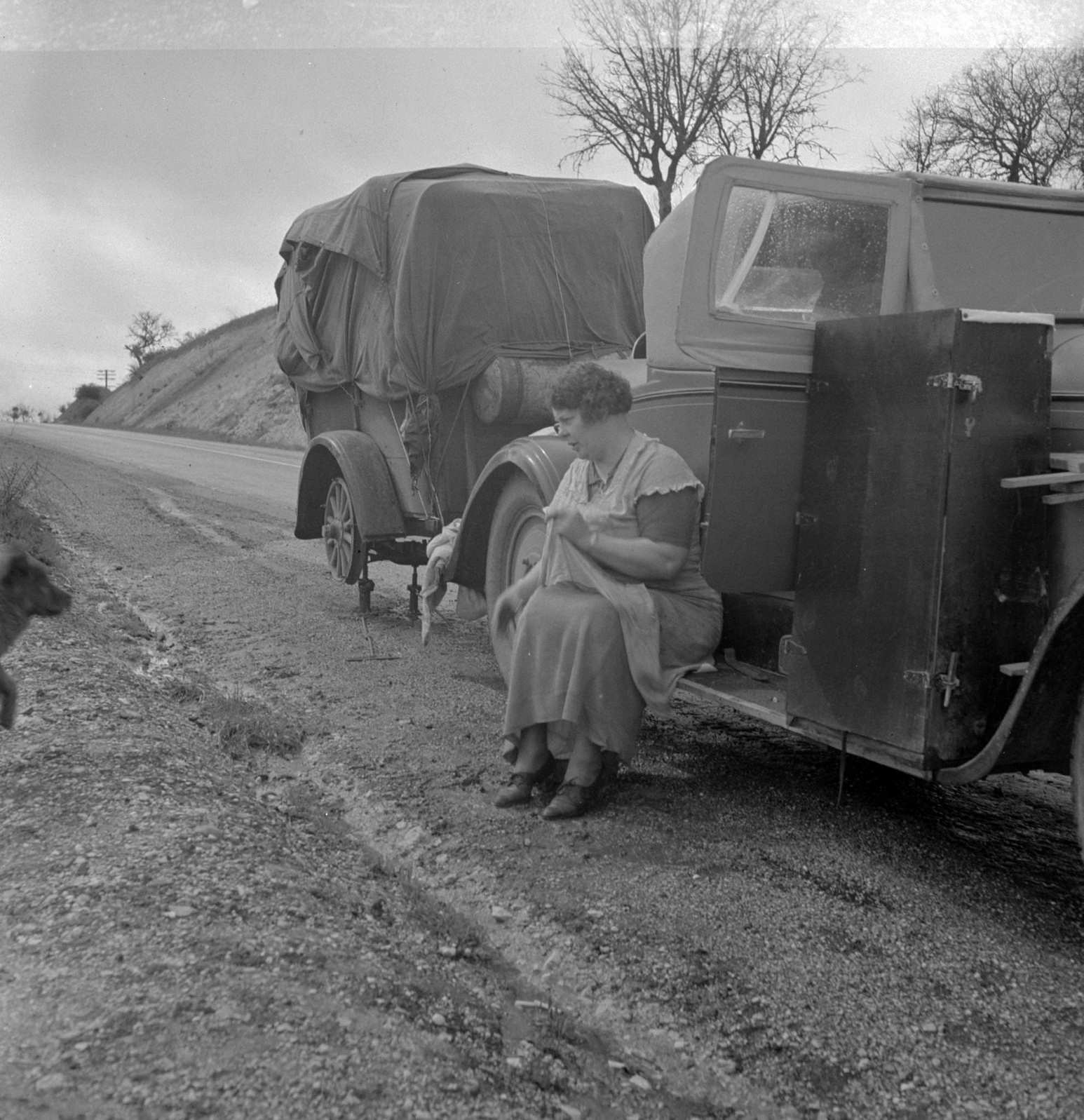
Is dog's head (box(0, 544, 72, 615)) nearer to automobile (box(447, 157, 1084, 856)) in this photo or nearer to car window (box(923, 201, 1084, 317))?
automobile (box(447, 157, 1084, 856))

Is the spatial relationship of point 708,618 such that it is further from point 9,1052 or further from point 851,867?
point 9,1052

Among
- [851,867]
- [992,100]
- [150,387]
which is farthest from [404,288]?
[150,387]

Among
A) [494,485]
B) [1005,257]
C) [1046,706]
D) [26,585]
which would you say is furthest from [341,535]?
[1046,706]

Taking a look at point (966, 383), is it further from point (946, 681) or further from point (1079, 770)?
point (1079, 770)

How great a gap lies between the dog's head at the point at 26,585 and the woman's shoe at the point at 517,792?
2.18 meters

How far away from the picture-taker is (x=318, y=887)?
3.62 m

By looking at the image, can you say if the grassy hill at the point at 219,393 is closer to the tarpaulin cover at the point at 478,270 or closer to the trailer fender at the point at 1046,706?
the tarpaulin cover at the point at 478,270

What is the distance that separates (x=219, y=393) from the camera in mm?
56375

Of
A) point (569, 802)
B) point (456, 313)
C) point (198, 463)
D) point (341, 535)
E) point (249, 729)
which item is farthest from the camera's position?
point (198, 463)

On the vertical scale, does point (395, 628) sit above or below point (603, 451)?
below

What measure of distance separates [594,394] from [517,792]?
4.91ft

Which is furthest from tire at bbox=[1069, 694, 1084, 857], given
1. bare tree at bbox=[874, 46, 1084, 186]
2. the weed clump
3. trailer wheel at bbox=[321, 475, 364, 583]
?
bare tree at bbox=[874, 46, 1084, 186]

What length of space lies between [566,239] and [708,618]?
3.68m

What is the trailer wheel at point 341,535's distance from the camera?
8070 millimetres
